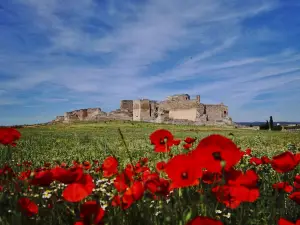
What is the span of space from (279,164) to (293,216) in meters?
1.08

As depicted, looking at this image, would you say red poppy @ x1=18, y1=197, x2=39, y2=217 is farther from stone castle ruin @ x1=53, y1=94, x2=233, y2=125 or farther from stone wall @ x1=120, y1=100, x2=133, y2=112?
stone wall @ x1=120, y1=100, x2=133, y2=112

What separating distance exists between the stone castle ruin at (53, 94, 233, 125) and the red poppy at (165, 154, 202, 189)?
215 ft

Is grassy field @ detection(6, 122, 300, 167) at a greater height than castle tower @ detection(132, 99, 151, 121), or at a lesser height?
lesser

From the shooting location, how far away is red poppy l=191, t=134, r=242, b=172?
1.41 meters

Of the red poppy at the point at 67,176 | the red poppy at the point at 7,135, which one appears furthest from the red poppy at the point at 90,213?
the red poppy at the point at 7,135

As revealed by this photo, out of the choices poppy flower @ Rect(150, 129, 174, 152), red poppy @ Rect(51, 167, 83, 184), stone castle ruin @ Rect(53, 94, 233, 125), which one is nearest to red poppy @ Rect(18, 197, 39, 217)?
red poppy @ Rect(51, 167, 83, 184)

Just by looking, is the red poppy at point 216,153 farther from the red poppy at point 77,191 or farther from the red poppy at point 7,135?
the red poppy at point 7,135

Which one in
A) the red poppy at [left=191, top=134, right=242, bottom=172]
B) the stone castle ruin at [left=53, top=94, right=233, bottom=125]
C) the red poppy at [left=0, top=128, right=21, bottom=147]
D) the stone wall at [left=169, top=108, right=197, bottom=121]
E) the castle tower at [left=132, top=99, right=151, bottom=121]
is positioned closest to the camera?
the red poppy at [left=191, top=134, right=242, bottom=172]

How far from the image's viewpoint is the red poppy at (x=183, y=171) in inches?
58.9

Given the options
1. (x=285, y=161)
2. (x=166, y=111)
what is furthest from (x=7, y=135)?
(x=166, y=111)

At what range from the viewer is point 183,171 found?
5.02ft

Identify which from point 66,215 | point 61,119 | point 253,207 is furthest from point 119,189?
point 61,119

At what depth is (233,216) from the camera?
2.23 metres

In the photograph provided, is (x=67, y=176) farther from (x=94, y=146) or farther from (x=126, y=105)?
(x=126, y=105)
